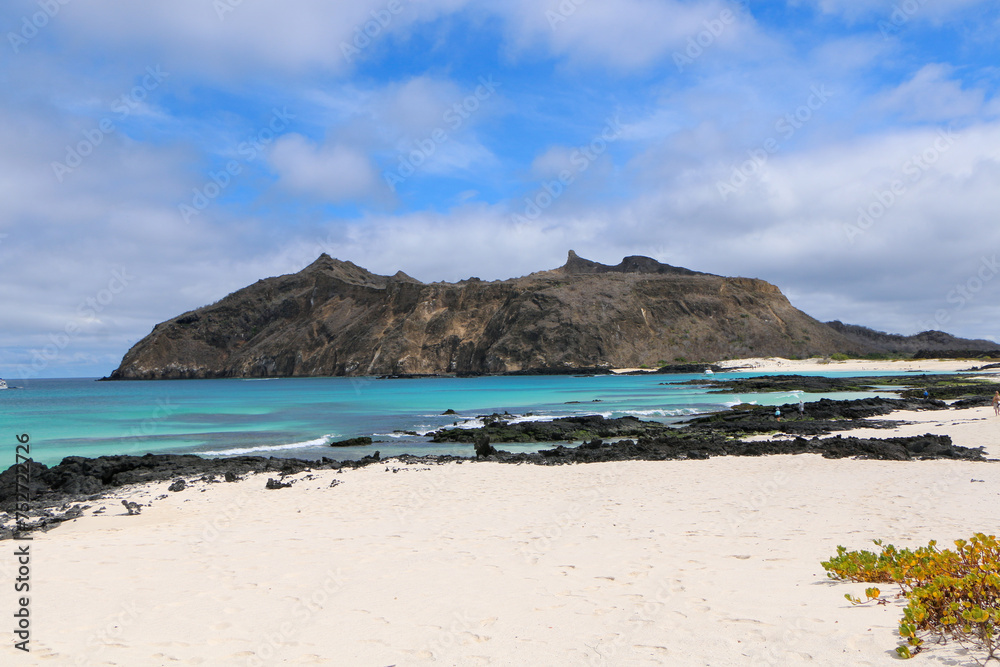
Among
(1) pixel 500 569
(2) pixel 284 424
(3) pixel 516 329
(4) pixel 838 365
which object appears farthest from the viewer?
(3) pixel 516 329

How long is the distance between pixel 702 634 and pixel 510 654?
1.44 metres

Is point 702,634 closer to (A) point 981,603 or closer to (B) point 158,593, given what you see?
(A) point 981,603

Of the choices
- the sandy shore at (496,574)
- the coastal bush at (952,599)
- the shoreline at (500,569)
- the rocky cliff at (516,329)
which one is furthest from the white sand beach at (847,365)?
the coastal bush at (952,599)

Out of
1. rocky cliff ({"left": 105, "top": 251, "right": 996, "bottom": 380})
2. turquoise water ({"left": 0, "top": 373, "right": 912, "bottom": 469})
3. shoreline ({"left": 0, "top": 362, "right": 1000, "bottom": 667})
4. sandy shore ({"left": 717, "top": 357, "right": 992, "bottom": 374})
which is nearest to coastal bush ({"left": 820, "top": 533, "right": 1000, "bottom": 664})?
A: shoreline ({"left": 0, "top": 362, "right": 1000, "bottom": 667})

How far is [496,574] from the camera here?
6.67 m

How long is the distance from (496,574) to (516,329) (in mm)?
107428

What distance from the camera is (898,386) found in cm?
5347

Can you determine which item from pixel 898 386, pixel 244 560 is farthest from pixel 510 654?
pixel 898 386

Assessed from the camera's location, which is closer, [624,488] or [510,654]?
[510,654]

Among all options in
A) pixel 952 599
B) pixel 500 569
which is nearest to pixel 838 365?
pixel 500 569

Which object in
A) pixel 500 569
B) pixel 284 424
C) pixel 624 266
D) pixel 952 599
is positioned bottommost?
pixel 284 424

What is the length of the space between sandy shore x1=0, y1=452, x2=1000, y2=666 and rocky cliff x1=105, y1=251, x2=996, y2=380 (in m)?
99.4

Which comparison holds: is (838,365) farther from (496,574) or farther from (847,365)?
(496,574)

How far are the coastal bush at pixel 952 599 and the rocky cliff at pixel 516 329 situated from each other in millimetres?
105440
